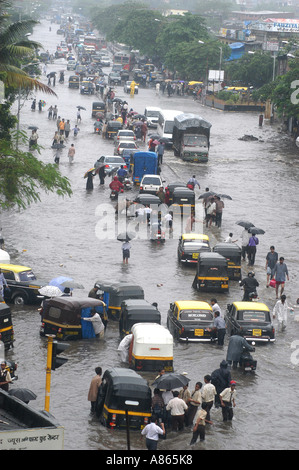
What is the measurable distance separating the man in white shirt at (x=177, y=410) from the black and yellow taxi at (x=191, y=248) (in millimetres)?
16259

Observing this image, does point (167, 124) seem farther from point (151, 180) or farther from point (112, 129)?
point (151, 180)

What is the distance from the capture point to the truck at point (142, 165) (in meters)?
54.8

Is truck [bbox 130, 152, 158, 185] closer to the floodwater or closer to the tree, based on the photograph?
the floodwater

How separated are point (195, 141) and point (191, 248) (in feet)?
86.9

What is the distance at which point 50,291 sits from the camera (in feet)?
101

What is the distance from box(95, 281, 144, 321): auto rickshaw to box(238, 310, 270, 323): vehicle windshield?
3.67 metres

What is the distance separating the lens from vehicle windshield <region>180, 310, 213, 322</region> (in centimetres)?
2977

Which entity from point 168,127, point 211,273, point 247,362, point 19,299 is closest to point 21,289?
point 19,299

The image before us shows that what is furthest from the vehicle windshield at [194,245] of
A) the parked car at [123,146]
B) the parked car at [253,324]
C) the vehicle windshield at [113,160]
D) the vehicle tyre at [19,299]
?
the parked car at [123,146]

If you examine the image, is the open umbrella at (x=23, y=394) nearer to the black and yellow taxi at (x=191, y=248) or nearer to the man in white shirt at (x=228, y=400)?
the man in white shirt at (x=228, y=400)

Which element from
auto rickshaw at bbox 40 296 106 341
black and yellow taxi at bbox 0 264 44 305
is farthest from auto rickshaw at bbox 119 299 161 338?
black and yellow taxi at bbox 0 264 44 305

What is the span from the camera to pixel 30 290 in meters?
32.8
